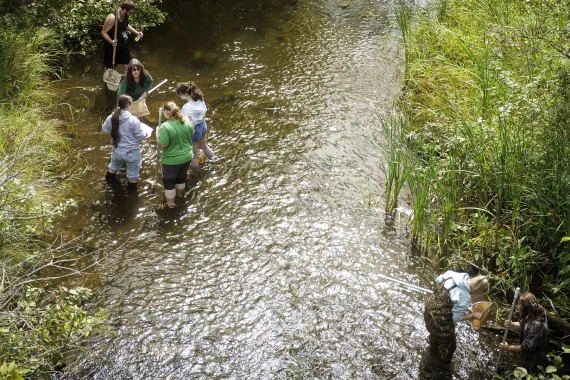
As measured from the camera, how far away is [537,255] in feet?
23.2

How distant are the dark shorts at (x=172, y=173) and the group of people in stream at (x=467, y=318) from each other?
3606 millimetres

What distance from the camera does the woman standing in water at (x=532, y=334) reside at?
18.7ft

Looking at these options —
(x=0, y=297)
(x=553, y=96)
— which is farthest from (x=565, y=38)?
(x=0, y=297)

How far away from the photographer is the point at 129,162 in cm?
809

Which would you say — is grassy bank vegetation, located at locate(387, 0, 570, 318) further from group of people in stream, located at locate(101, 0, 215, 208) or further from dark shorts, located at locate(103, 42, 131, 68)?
dark shorts, located at locate(103, 42, 131, 68)

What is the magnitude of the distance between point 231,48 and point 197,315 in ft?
23.2

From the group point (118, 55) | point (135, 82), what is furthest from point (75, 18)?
point (135, 82)

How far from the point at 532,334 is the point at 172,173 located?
15.1ft

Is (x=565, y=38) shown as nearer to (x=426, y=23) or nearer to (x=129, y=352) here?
(x=426, y=23)

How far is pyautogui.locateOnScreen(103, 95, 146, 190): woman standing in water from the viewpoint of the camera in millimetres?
7852

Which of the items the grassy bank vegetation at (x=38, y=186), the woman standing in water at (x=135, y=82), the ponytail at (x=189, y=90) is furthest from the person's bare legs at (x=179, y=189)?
the woman standing in water at (x=135, y=82)

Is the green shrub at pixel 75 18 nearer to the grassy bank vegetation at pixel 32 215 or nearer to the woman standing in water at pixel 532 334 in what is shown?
the grassy bank vegetation at pixel 32 215

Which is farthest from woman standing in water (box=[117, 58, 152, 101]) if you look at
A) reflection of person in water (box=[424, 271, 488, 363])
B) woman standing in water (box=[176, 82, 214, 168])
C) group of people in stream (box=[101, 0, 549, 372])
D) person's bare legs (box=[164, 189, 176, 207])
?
reflection of person in water (box=[424, 271, 488, 363])

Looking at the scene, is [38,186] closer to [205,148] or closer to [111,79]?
[205,148]
